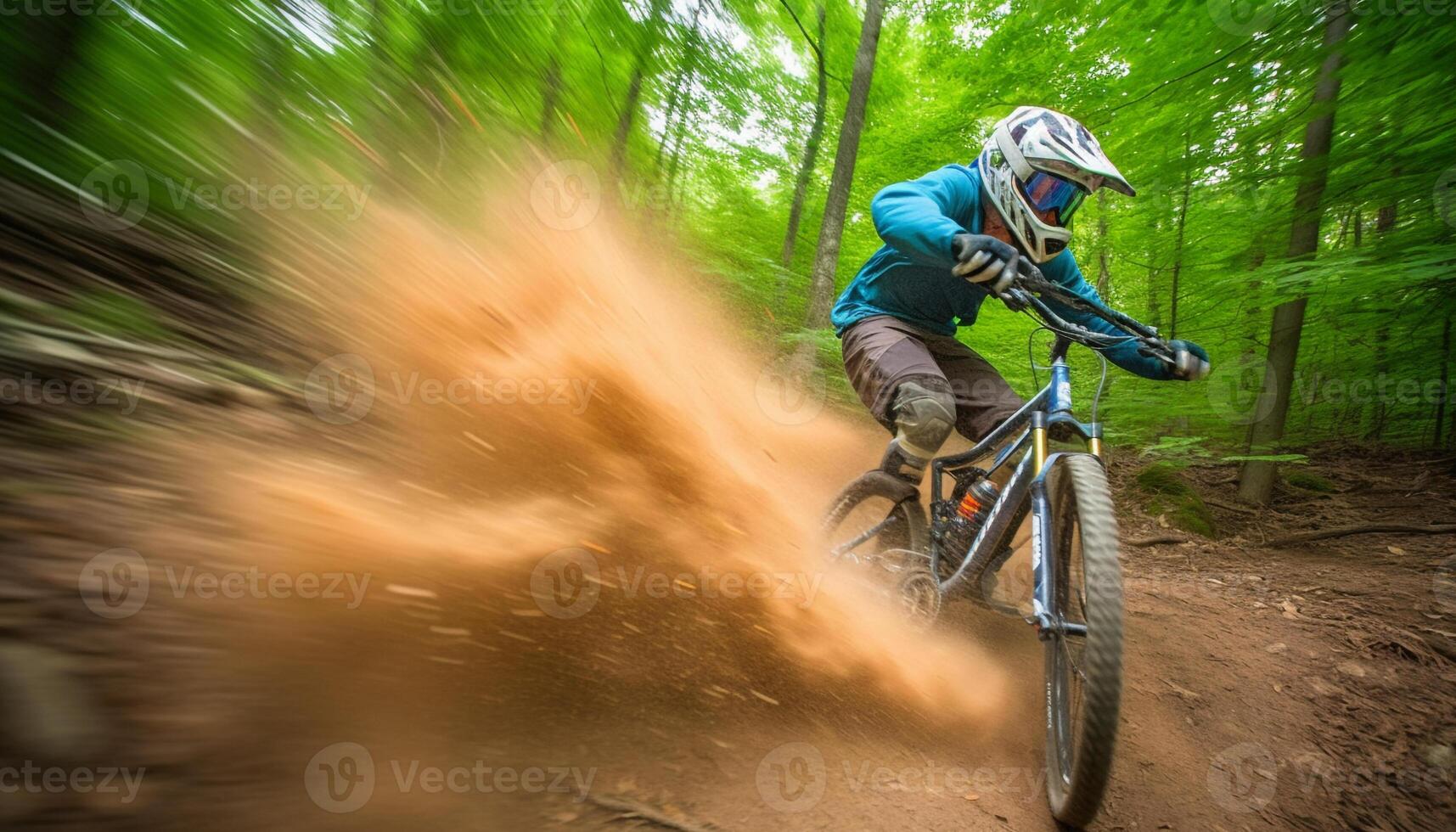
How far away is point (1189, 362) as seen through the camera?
254cm

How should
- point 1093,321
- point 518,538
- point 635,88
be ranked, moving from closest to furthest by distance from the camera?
point 518,538
point 1093,321
point 635,88

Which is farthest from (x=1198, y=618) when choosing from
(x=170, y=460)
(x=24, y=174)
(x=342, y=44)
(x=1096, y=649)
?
(x=24, y=174)

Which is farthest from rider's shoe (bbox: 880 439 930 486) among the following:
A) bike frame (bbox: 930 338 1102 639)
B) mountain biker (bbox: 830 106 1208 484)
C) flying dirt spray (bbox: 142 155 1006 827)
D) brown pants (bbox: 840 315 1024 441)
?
flying dirt spray (bbox: 142 155 1006 827)

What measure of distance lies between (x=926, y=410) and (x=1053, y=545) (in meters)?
0.87

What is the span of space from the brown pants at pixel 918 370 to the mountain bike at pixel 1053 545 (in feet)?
0.85

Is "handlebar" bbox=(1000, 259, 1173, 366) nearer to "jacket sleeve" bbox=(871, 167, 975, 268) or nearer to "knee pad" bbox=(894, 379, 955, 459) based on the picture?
"jacket sleeve" bbox=(871, 167, 975, 268)

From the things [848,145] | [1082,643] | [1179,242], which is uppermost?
[848,145]

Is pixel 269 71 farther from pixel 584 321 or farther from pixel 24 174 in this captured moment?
pixel 584 321

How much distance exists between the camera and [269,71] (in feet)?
6.30

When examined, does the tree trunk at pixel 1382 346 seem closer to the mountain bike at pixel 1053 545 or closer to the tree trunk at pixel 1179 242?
the tree trunk at pixel 1179 242

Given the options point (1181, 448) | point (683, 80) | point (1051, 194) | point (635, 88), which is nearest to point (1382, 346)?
point (1181, 448)

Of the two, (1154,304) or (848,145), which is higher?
(848,145)

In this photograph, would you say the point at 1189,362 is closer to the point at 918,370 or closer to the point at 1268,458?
the point at 918,370

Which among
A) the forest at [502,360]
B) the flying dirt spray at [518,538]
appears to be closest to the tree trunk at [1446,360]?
the forest at [502,360]
